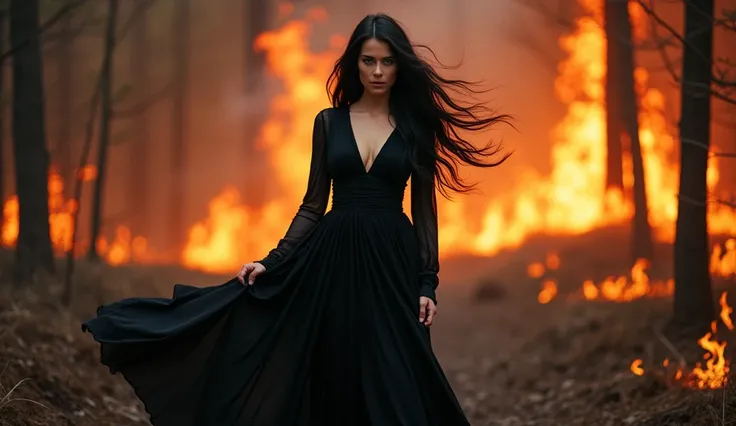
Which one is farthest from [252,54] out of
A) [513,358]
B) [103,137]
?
[513,358]

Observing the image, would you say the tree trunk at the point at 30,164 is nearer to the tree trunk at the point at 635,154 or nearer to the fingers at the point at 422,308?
the fingers at the point at 422,308

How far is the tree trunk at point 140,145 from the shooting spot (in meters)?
27.9

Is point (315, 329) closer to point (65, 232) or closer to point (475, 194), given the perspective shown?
point (475, 194)

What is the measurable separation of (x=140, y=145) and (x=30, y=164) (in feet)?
70.2

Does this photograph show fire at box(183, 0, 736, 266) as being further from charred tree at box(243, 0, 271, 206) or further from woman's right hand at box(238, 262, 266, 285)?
woman's right hand at box(238, 262, 266, 285)

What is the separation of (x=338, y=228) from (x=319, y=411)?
922mm

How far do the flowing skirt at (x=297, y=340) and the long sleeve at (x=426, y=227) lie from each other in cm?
6

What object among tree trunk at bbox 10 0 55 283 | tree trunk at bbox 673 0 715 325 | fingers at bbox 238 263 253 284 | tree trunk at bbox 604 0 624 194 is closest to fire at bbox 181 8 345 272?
tree trunk at bbox 604 0 624 194

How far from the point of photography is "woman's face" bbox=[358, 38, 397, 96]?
4.99 m

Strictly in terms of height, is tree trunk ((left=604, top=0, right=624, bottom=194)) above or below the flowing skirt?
above

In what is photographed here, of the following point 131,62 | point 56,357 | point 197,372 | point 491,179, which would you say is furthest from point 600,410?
point 131,62

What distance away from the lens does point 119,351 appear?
15.9ft

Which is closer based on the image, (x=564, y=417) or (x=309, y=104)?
(x=564, y=417)

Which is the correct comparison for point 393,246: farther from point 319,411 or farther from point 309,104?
point 309,104
